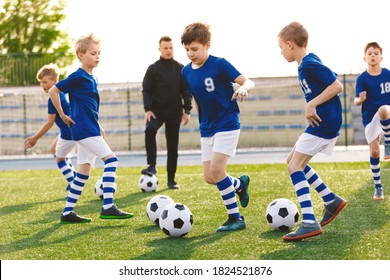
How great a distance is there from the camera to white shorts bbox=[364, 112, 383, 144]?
867cm

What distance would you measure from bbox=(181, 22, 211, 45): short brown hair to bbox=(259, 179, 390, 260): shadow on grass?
A: 1857mm

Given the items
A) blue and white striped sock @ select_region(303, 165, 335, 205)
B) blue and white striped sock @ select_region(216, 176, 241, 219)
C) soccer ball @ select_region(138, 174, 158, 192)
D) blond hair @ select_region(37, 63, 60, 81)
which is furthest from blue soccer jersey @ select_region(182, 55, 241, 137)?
soccer ball @ select_region(138, 174, 158, 192)

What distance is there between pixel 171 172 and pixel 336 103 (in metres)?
5.05

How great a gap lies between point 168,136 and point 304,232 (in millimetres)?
5234

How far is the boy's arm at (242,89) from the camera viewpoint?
602 centimetres

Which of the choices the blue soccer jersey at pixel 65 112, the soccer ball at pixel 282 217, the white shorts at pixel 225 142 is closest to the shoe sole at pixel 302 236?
the soccer ball at pixel 282 217

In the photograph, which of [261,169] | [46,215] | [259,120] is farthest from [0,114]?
[46,215]

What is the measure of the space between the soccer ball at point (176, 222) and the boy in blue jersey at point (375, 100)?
324 centimetres

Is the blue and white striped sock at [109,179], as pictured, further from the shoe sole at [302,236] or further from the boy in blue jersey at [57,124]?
the shoe sole at [302,236]

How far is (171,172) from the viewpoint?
1091 centimetres

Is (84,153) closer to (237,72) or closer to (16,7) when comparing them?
(237,72)

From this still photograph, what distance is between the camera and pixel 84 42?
24.1ft

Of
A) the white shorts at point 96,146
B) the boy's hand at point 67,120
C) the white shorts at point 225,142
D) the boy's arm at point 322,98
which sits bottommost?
the white shorts at point 96,146

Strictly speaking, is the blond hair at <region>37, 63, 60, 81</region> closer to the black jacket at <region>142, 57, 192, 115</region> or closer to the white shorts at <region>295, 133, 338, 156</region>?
the black jacket at <region>142, 57, 192, 115</region>
